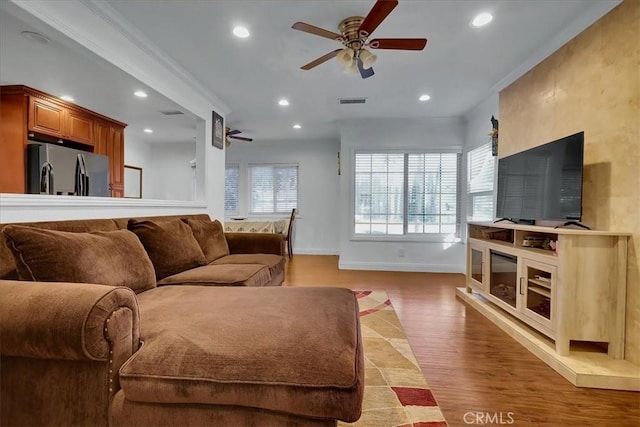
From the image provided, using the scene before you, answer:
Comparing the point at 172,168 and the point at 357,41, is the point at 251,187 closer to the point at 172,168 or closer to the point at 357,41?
the point at 172,168

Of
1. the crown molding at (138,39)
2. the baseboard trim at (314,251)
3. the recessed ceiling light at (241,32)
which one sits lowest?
the baseboard trim at (314,251)

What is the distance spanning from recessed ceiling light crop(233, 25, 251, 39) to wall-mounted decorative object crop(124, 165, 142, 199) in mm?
5150

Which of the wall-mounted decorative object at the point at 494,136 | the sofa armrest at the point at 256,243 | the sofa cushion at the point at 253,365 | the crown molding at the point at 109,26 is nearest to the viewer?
the sofa cushion at the point at 253,365

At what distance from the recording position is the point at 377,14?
5.87ft

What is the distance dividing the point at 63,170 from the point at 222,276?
3.44 metres

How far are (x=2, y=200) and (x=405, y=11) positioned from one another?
275cm

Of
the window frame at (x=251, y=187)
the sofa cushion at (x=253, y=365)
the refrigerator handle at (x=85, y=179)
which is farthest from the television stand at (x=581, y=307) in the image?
the refrigerator handle at (x=85, y=179)

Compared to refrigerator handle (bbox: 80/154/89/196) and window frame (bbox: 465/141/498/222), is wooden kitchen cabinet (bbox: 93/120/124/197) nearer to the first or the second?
refrigerator handle (bbox: 80/154/89/196)

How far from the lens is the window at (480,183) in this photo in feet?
12.5

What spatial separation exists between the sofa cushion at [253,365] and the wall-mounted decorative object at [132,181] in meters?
6.19

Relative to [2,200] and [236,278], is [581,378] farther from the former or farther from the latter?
[2,200]

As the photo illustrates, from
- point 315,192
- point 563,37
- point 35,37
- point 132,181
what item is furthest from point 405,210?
point 132,181

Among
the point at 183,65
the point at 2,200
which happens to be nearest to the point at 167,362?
the point at 2,200

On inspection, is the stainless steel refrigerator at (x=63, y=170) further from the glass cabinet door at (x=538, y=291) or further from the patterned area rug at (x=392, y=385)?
the glass cabinet door at (x=538, y=291)
